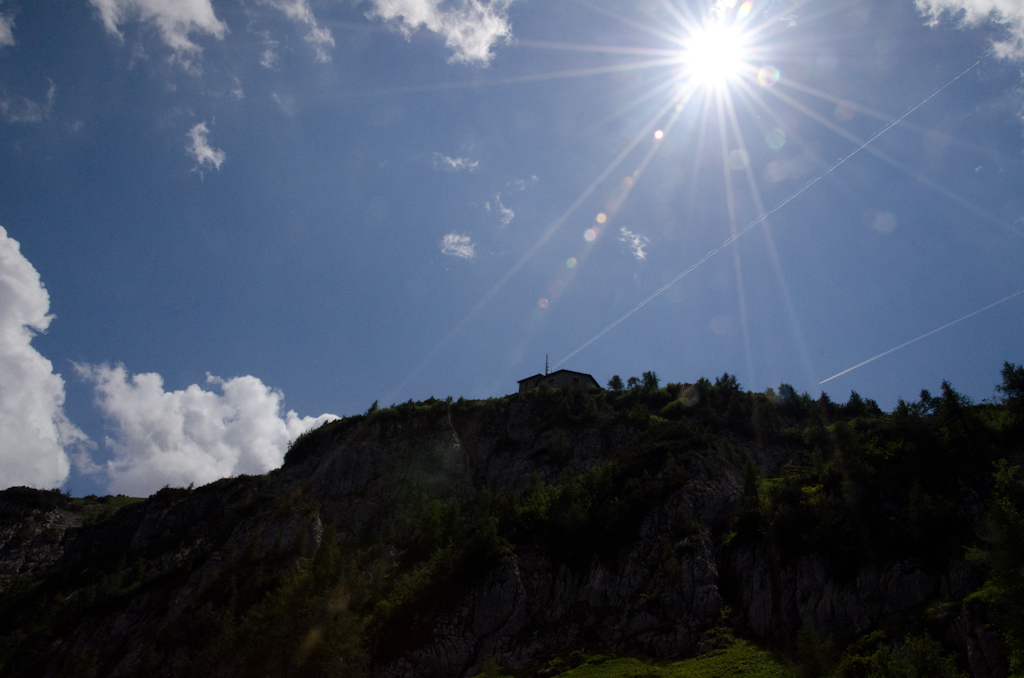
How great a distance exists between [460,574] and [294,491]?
1614 inches

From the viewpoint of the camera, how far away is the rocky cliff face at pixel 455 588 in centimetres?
4012

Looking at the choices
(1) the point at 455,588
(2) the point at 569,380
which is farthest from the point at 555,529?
(2) the point at 569,380

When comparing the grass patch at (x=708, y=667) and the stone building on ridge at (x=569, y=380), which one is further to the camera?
the stone building on ridge at (x=569, y=380)

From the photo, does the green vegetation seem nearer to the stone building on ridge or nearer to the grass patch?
the grass patch

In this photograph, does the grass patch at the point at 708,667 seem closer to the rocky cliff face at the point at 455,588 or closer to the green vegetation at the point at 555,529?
the green vegetation at the point at 555,529

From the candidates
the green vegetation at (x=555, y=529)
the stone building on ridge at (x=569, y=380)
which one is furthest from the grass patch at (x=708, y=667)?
the stone building on ridge at (x=569, y=380)

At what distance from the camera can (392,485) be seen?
268 ft

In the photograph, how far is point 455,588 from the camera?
51.6m

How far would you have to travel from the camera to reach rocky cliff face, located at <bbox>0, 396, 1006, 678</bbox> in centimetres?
4012

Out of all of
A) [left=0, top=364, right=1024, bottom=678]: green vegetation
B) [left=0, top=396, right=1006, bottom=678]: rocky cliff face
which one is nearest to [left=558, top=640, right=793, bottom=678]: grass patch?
[left=0, top=364, right=1024, bottom=678]: green vegetation

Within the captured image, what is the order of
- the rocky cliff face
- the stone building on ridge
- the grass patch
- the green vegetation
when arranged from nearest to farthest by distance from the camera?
the grass patch < the green vegetation < the rocky cliff face < the stone building on ridge

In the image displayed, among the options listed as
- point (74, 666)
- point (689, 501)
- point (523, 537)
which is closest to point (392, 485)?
point (523, 537)

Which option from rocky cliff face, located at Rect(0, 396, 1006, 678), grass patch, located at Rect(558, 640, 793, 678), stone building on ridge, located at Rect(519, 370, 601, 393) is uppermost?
stone building on ridge, located at Rect(519, 370, 601, 393)

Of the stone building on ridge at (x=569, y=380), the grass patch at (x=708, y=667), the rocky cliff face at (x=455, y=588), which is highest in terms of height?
the stone building on ridge at (x=569, y=380)
